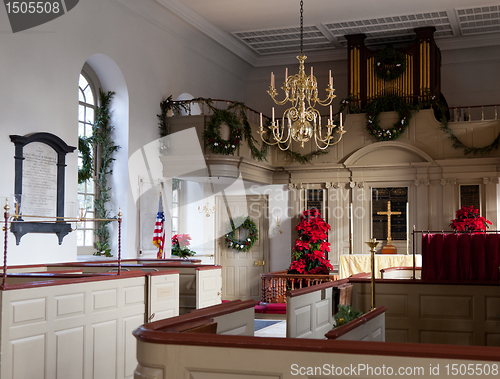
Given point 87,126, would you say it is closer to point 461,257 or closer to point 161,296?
point 161,296

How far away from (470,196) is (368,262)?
112 inches

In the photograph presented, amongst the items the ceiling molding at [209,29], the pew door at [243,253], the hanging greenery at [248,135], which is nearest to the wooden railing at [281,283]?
the hanging greenery at [248,135]

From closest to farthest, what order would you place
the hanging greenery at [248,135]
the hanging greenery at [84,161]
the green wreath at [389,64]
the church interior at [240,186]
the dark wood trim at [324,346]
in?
the dark wood trim at [324,346], the church interior at [240,186], the hanging greenery at [84,161], the hanging greenery at [248,135], the green wreath at [389,64]

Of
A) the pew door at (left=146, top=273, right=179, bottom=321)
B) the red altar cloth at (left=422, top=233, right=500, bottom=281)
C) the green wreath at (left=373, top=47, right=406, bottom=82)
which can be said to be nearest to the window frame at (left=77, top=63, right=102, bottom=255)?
the pew door at (left=146, top=273, right=179, bottom=321)

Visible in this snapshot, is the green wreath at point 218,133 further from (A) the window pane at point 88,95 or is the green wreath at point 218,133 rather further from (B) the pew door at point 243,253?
(B) the pew door at point 243,253

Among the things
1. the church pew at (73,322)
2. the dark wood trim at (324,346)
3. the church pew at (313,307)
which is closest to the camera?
the dark wood trim at (324,346)

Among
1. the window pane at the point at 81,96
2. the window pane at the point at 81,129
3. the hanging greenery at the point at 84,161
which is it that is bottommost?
the hanging greenery at the point at 84,161

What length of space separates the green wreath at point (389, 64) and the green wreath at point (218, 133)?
401 centimetres

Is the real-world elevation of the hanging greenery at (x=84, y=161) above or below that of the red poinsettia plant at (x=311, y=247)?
above

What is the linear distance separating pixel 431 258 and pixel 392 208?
6239 mm

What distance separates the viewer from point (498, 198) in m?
12.3

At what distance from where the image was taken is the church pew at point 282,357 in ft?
9.05

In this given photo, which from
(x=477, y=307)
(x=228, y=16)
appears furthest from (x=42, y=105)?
(x=477, y=307)

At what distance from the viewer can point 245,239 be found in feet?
47.6
